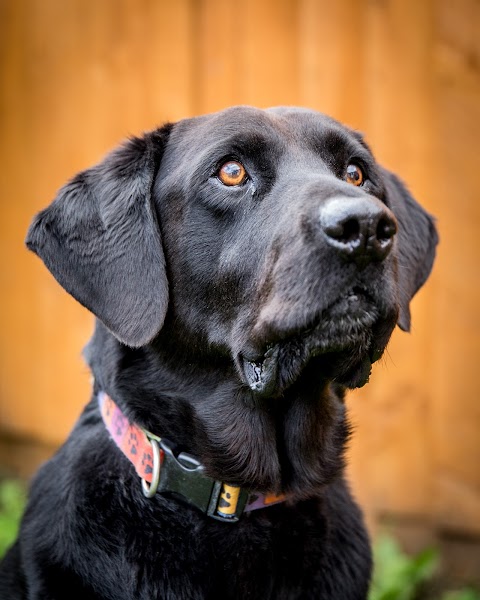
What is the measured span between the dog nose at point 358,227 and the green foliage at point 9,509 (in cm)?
309

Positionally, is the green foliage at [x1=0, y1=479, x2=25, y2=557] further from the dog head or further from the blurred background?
the dog head

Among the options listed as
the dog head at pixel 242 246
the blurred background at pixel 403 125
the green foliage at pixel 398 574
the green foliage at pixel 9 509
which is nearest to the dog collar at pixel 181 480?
the dog head at pixel 242 246

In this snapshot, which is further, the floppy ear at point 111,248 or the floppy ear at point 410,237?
the floppy ear at point 410,237

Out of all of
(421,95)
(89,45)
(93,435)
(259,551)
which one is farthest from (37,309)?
(259,551)

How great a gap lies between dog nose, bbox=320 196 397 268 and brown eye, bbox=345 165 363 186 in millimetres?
697

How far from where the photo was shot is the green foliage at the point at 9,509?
17.2 ft

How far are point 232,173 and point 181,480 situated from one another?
1013 mm

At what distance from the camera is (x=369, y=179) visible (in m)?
3.41

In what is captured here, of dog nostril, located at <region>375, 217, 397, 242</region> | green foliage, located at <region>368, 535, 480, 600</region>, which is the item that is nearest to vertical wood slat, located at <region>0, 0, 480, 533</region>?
green foliage, located at <region>368, 535, 480, 600</region>

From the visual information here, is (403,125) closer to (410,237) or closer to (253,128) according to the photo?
(410,237)

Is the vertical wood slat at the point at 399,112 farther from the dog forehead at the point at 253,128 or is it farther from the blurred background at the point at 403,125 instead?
the dog forehead at the point at 253,128

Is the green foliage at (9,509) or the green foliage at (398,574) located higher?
the green foliage at (398,574)

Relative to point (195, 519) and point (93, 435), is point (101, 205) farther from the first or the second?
point (195, 519)

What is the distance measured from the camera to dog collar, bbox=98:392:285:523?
9.53 feet
